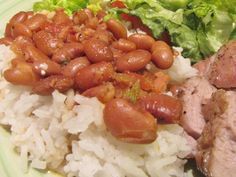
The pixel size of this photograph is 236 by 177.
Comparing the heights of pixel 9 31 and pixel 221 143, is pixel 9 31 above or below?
above

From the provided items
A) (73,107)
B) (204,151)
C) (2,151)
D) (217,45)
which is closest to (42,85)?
(73,107)

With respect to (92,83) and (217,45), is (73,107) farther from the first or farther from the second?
(217,45)

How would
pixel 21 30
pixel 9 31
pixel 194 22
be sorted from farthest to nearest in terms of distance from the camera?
pixel 194 22, pixel 9 31, pixel 21 30

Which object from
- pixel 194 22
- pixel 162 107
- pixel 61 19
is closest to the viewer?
pixel 162 107

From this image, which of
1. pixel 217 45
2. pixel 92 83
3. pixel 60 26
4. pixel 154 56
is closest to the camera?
pixel 92 83

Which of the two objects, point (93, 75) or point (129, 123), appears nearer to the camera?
point (129, 123)

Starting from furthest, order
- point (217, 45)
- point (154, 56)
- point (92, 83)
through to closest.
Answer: point (217, 45), point (154, 56), point (92, 83)

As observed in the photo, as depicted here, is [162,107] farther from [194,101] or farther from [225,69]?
[225,69]

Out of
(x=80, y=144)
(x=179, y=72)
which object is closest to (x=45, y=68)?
(x=80, y=144)
